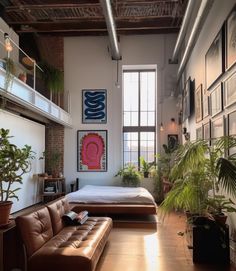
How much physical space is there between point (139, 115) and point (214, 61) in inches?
223

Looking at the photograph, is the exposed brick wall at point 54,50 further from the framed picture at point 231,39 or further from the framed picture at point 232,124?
the framed picture at point 232,124

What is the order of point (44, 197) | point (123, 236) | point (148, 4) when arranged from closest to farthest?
1. point (123, 236)
2. point (148, 4)
3. point (44, 197)

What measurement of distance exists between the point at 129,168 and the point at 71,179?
2.05m

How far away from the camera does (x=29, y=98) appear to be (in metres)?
6.44

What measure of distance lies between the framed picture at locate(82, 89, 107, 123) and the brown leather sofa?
6.03 m

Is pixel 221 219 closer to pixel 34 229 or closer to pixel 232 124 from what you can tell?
pixel 232 124

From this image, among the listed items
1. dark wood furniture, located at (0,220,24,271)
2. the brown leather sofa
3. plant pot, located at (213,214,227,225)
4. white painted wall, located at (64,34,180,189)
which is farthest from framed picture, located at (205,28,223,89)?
white painted wall, located at (64,34,180,189)

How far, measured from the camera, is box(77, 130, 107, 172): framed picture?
9750mm

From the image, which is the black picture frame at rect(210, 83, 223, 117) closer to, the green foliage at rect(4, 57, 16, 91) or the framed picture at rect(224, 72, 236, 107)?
the framed picture at rect(224, 72, 236, 107)

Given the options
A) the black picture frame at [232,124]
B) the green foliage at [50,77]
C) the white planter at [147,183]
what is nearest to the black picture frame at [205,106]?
the black picture frame at [232,124]

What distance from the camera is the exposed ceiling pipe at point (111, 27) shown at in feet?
20.0

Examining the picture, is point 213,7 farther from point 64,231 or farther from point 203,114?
point 64,231

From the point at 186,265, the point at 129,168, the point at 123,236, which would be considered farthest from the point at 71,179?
the point at 186,265

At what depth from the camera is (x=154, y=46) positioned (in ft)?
32.2
